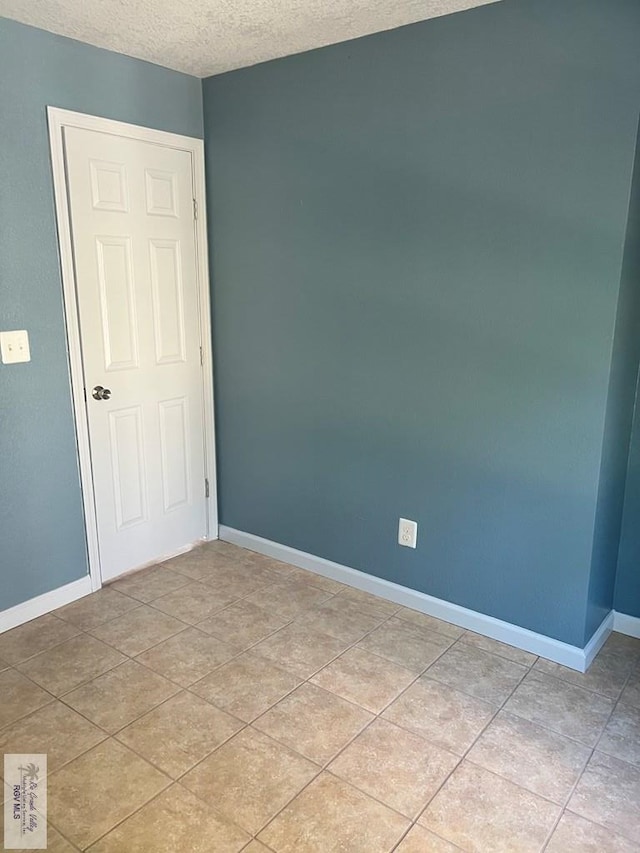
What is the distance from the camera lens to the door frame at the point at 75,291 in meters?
2.55

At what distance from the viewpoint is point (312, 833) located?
5.51ft

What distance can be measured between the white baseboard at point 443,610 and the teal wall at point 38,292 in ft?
3.19

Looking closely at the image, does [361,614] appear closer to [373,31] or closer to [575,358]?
[575,358]

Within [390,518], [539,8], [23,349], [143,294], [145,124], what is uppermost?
[539,8]

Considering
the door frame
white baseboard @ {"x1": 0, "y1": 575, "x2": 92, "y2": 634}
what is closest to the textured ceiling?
the door frame

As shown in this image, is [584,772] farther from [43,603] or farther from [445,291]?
[43,603]

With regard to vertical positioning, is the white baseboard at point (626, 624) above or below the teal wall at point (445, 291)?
below

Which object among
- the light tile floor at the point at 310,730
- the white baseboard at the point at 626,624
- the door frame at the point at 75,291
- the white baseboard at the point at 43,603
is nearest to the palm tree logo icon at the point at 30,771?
the light tile floor at the point at 310,730

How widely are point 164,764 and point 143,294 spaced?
197cm

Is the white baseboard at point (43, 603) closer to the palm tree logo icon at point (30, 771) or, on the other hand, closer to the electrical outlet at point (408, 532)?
the palm tree logo icon at point (30, 771)

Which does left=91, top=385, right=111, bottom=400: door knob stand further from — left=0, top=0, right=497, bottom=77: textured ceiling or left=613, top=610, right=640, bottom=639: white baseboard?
left=613, top=610, right=640, bottom=639: white baseboard

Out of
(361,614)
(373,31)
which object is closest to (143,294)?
(373,31)

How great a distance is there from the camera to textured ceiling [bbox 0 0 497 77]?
2174 millimetres

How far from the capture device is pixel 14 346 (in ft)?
8.16
